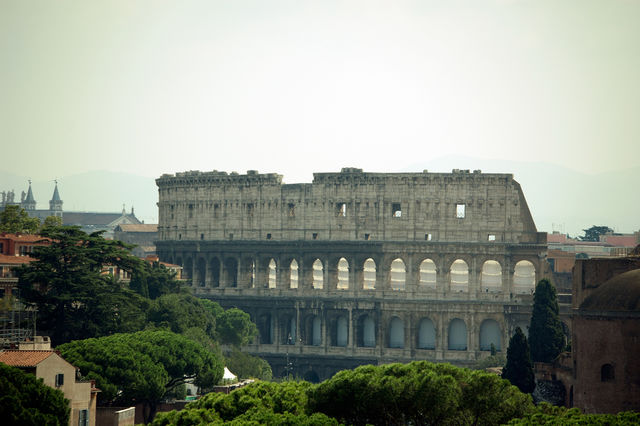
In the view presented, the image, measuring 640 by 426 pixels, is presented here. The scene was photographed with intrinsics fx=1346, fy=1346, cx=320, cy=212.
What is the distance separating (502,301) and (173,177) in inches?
1532

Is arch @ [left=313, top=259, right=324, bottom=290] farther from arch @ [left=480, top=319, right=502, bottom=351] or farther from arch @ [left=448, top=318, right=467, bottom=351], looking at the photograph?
arch @ [left=480, top=319, right=502, bottom=351]

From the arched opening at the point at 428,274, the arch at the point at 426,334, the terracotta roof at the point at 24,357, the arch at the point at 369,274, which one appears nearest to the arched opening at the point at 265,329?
the arch at the point at 369,274

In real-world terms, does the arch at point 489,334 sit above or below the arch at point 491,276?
below

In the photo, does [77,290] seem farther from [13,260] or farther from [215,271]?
[215,271]

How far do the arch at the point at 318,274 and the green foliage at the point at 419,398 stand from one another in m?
69.7

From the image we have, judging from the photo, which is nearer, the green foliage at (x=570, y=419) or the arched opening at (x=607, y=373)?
the green foliage at (x=570, y=419)

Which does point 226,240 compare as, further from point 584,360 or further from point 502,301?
point 584,360

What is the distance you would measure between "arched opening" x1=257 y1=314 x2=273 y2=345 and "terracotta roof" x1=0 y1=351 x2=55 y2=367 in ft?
194

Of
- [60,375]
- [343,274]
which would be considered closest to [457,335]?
[343,274]

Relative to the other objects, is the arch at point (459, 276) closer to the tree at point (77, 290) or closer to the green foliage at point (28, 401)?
the tree at point (77, 290)

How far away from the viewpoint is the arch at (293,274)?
132m

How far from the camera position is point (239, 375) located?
347 feet

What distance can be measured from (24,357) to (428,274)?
63706mm

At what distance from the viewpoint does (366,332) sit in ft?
414
